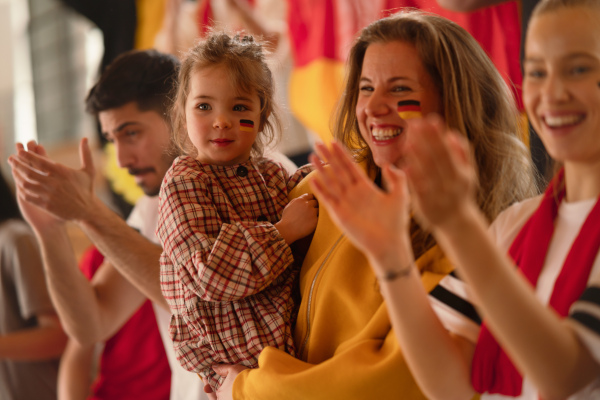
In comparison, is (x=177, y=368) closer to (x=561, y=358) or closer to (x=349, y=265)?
(x=349, y=265)

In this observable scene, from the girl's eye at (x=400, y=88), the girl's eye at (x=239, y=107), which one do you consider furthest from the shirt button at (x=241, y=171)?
the girl's eye at (x=400, y=88)

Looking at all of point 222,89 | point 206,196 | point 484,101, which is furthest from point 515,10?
point 206,196

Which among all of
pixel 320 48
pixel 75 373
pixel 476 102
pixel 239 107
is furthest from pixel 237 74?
pixel 75 373

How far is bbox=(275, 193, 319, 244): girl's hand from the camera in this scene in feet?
3.59

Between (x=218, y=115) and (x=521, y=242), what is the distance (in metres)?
0.54

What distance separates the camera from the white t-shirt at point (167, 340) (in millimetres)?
1490

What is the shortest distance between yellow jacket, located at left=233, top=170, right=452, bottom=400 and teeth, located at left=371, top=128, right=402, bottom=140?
0.17 meters

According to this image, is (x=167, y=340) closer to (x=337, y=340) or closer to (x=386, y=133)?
(x=337, y=340)

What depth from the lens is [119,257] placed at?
1.41 m

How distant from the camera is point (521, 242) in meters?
0.85

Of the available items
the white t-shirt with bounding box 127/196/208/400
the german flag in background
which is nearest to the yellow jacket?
the white t-shirt with bounding box 127/196/208/400

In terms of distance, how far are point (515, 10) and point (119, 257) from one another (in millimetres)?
1056

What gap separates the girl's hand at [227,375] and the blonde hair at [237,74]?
0.40 metres

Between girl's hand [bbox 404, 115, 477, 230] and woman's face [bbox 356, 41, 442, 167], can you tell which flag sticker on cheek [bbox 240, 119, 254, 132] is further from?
girl's hand [bbox 404, 115, 477, 230]
